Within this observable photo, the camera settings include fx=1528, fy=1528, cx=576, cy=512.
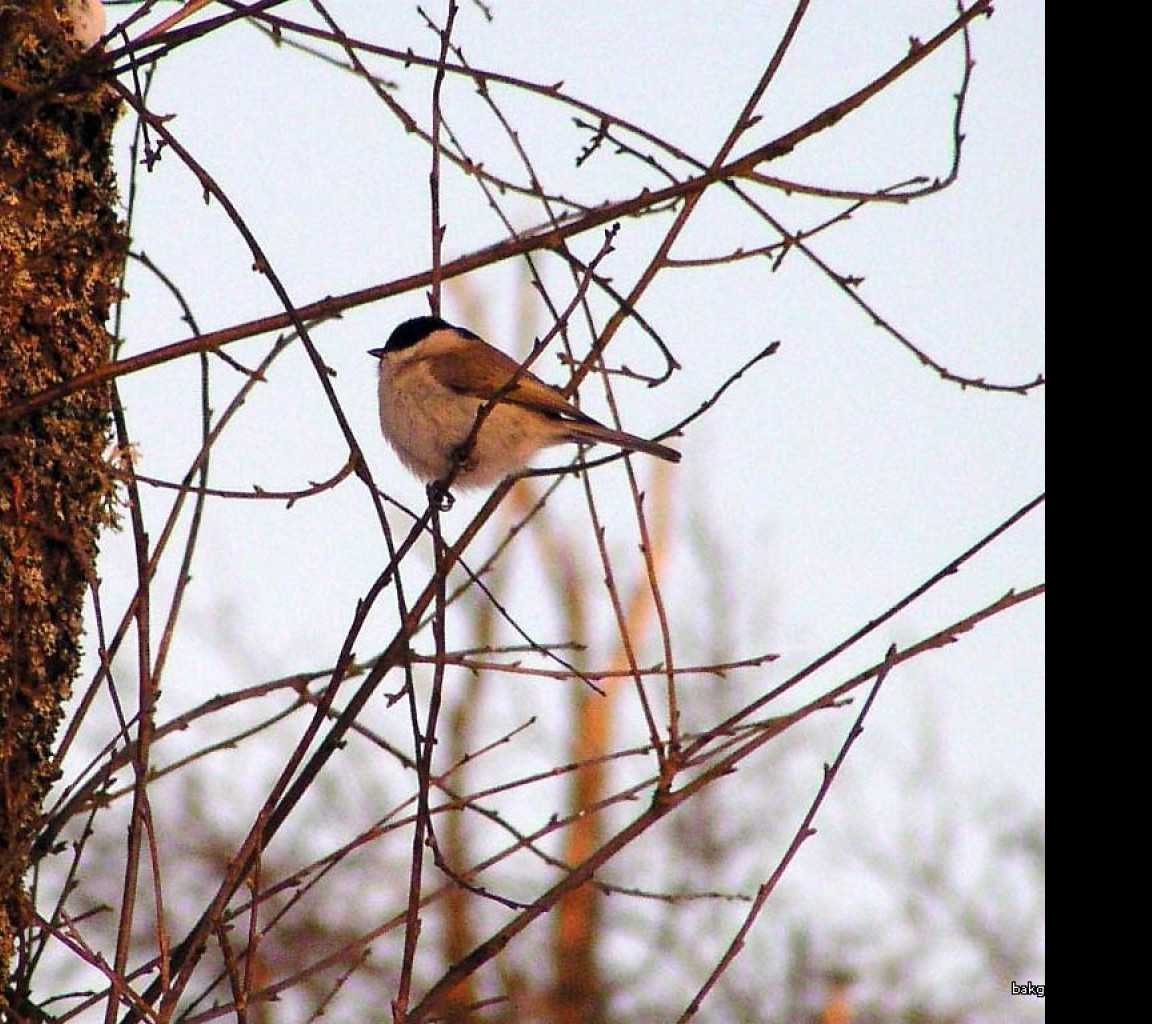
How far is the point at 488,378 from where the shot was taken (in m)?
3.97

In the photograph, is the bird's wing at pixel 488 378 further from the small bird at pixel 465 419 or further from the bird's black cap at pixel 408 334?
the bird's black cap at pixel 408 334

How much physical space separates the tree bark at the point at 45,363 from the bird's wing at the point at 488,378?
1.30 m

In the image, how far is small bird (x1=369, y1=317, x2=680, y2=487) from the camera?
3.85 metres

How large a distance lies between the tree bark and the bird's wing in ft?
4.28

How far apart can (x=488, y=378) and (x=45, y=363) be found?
1.62m

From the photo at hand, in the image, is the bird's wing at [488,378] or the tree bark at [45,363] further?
the bird's wing at [488,378]

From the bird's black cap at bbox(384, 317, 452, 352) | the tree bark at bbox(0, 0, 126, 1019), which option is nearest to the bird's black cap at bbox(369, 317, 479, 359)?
the bird's black cap at bbox(384, 317, 452, 352)

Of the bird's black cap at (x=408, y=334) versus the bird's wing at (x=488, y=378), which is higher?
the bird's black cap at (x=408, y=334)

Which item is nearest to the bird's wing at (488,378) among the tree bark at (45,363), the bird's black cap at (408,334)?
the bird's black cap at (408,334)

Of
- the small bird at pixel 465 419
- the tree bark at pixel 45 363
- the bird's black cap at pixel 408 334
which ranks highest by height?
the bird's black cap at pixel 408 334

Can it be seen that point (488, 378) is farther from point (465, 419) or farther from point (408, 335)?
point (408, 335)

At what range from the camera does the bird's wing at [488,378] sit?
3.76m

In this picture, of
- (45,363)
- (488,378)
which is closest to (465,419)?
(488,378)
